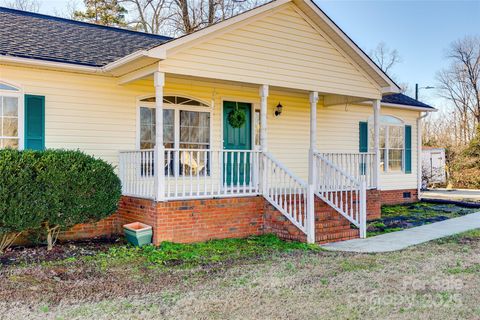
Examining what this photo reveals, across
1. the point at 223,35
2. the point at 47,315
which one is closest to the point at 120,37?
the point at 223,35

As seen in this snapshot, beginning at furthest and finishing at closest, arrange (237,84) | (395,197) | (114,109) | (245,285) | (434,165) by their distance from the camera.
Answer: (434,165)
(395,197)
(237,84)
(114,109)
(245,285)

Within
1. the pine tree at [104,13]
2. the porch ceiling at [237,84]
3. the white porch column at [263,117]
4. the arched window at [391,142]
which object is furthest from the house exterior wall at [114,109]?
the pine tree at [104,13]

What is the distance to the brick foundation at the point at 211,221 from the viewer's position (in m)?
7.97

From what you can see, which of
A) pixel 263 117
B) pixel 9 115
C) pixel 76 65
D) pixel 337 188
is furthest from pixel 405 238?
pixel 9 115

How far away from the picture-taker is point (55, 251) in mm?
7379

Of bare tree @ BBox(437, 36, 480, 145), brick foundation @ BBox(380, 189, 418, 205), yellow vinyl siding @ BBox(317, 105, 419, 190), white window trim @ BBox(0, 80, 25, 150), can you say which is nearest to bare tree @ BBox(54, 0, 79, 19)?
yellow vinyl siding @ BBox(317, 105, 419, 190)

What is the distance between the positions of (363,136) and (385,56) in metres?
29.4

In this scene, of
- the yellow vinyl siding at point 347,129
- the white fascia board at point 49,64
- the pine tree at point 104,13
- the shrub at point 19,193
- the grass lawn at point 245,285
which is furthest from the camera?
the pine tree at point 104,13

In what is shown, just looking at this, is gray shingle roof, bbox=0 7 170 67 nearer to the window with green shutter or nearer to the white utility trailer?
the window with green shutter

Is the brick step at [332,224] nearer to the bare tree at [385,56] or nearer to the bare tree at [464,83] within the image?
the bare tree at [464,83]

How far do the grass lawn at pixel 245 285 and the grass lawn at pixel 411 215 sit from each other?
2.48 m

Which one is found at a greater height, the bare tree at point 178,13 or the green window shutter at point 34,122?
the bare tree at point 178,13

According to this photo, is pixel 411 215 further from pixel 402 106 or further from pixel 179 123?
pixel 179 123

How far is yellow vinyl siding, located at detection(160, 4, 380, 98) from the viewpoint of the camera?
8445 mm
